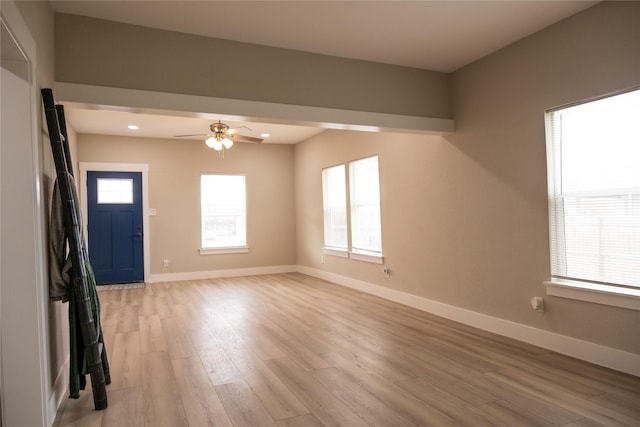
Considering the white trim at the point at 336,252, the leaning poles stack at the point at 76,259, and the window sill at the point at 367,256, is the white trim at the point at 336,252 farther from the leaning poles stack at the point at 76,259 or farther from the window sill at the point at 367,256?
the leaning poles stack at the point at 76,259

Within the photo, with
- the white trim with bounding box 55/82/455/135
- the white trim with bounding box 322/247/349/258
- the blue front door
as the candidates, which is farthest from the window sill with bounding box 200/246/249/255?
the white trim with bounding box 55/82/455/135

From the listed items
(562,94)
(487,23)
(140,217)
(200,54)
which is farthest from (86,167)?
(562,94)

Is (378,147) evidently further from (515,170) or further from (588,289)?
(588,289)

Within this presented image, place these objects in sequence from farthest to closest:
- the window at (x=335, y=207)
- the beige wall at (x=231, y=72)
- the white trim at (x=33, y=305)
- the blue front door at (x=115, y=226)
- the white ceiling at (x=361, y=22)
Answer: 1. the blue front door at (x=115, y=226)
2. the window at (x=335, y=207)
3. the beige wall at (x=231, y=72)
4. the white ceiling at (x=361, y=22)
5. the white trim at (x=33, y=305)

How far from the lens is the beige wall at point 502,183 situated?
315 centimetres

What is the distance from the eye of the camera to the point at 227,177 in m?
8.41

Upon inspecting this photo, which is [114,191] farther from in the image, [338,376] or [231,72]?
[338,376]

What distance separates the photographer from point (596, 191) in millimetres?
3227

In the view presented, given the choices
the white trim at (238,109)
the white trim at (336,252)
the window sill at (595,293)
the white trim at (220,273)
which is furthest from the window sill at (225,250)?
the window sill at (595,293)

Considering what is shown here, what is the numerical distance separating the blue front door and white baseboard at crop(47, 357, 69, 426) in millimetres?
4730

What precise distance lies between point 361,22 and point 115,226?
608 cm

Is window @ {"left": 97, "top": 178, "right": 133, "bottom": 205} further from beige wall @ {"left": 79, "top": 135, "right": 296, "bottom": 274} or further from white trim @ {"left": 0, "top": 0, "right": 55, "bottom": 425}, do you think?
white trim @ {"left": 0, "top": 0, "right": 55, "bottom": 425}

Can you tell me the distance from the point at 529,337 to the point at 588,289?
76 cm

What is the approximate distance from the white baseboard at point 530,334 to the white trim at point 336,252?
99cm
